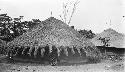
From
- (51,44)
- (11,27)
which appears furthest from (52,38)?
(11,27)

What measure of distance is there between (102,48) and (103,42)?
4.74 feet

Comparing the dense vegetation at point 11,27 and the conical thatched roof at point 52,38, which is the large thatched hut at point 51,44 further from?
the dense vegetation at point 11,27

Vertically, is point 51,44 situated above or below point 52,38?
below

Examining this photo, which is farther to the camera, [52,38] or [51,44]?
[52,38]

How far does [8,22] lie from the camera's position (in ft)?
Answer: 151

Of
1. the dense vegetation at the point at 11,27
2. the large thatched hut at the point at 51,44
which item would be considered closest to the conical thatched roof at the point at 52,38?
the large thatched hut at the point at 51,44

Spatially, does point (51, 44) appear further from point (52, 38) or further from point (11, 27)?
point (11, 27)

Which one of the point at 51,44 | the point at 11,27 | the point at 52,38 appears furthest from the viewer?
the point at 11,27

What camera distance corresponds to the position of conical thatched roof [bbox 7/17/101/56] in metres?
25.7

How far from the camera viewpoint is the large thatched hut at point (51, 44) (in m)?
25.5

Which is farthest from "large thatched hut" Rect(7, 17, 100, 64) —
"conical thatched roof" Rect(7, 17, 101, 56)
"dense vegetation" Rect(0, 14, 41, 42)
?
"dense vegetation" Rect(0, 14, 41, 42)

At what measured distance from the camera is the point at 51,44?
1004 inches

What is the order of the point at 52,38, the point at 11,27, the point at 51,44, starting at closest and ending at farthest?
the point at 51,44 < the point at 52,38 < the point at 11,27

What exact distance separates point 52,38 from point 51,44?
1097mm
